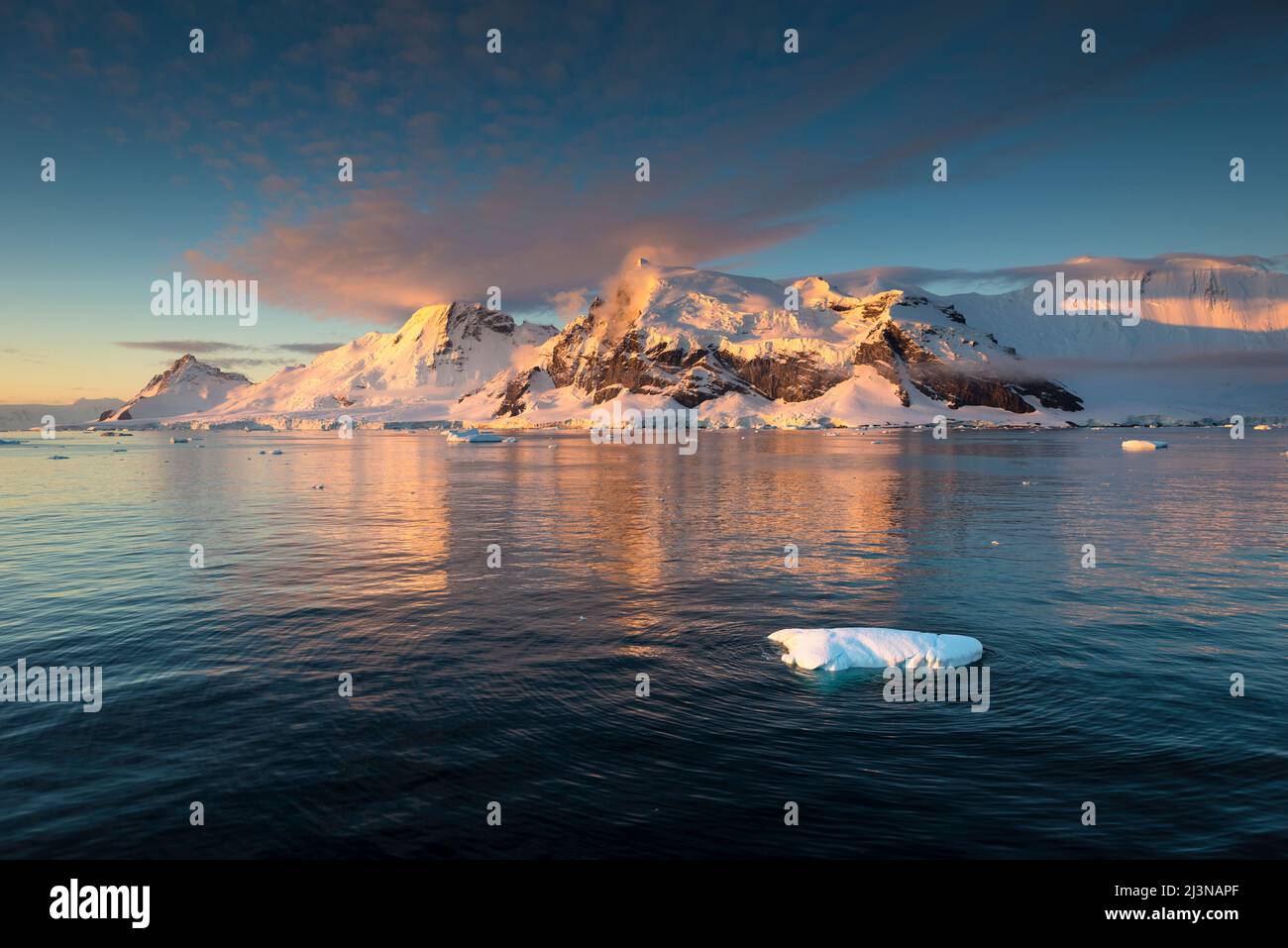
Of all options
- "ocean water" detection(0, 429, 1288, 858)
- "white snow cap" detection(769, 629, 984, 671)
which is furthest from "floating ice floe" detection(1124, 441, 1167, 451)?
"white snow cap" detection(769, 629, 984, 671)

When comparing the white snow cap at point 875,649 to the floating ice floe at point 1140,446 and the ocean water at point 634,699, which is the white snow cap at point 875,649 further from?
the floating ice floe at point 1140,446

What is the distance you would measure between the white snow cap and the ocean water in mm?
642

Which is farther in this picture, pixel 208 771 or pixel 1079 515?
pixel 1079 515

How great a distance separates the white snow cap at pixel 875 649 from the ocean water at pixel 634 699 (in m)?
0.64

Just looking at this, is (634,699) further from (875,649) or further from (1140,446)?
(1140,446)

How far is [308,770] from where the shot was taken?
14.4 m

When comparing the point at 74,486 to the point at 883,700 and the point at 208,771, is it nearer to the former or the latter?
the point at 208,771

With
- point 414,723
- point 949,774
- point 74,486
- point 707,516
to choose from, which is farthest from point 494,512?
point 74,486

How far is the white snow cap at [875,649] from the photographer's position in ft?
65.4

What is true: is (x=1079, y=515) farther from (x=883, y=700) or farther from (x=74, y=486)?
(x=74, y=486)

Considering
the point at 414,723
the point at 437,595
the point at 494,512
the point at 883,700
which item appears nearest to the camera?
the point at 414,723

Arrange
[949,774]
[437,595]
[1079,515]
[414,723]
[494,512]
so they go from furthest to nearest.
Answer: [494,512]
[1079,515]
[437,595]
[414,723]
[949,774]

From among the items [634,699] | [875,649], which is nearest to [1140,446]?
[875,649]
